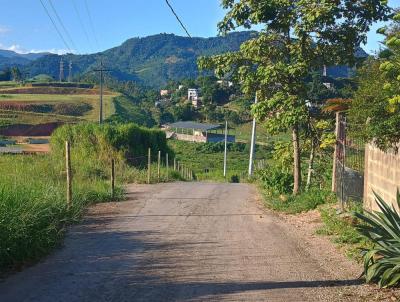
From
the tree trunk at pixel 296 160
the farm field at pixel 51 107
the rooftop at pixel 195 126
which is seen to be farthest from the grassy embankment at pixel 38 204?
the rooftop at pixel 195 126

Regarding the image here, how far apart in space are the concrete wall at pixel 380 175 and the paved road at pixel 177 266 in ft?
5.46

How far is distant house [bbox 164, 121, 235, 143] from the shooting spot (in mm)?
88125

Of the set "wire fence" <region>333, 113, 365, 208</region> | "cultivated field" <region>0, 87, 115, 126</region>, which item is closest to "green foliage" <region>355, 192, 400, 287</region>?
"wire fence" <region>333, 113, 365, 208</region>

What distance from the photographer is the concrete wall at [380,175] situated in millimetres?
8639

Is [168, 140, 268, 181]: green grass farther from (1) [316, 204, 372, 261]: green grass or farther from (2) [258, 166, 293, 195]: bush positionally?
(1) [316, 204, 372, 261]: green grass

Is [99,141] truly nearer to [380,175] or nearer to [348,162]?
[348,162]

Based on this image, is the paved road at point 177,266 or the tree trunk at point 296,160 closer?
the paved road at point 177,266

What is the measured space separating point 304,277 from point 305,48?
8.60m

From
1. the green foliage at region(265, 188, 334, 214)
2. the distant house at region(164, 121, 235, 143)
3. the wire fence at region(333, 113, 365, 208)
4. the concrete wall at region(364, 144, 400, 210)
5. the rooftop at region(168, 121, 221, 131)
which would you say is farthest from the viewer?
the rooftop at region(168, 121, 221, 131)

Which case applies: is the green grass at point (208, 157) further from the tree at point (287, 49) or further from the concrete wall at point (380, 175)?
the concrete wall at point (380, 175)

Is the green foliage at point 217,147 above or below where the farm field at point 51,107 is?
Result: below

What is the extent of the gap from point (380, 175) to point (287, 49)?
613 centimetres

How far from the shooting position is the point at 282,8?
13820 mm

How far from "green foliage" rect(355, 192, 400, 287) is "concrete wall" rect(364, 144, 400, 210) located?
4.05 ft
